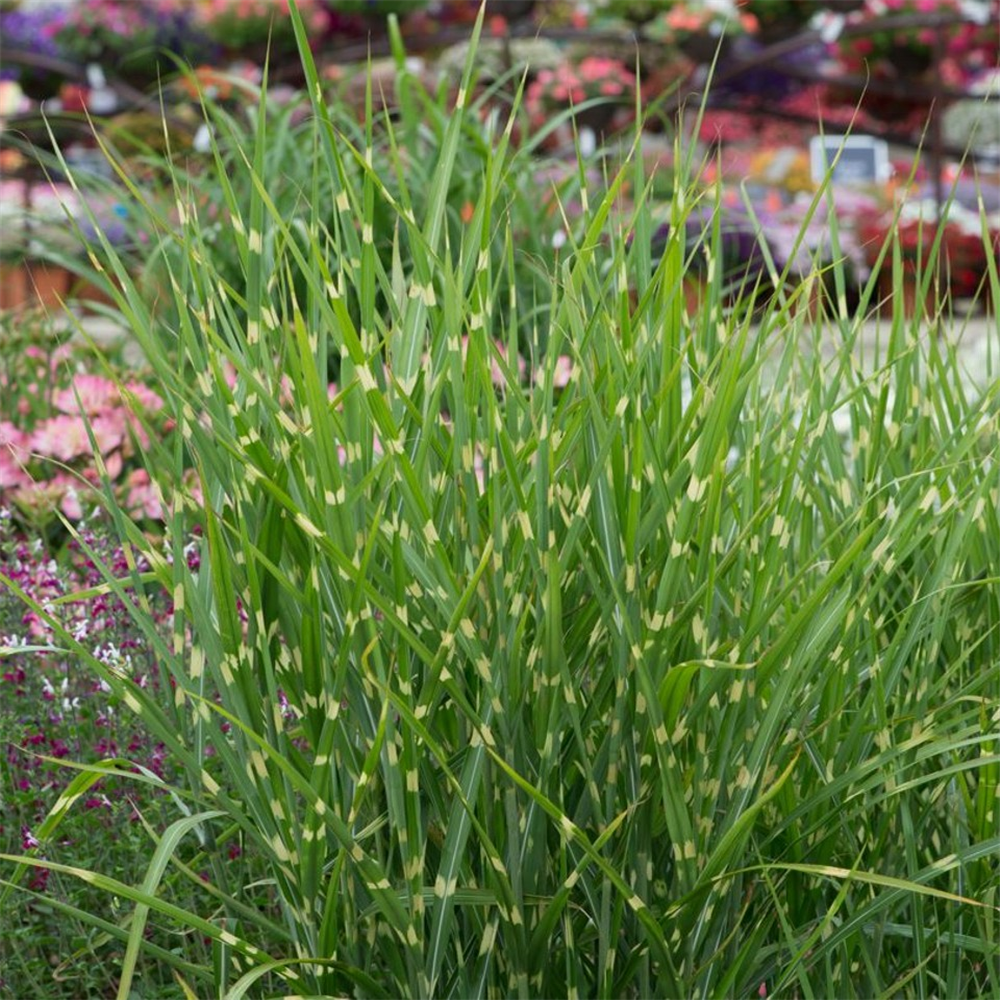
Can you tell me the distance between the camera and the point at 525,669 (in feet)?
3.93

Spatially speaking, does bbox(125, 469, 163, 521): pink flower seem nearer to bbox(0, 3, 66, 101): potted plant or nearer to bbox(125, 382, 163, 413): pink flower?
bbox(125, 382, 163, 413): pink flower

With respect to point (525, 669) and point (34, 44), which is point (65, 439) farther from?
point (34, 44)

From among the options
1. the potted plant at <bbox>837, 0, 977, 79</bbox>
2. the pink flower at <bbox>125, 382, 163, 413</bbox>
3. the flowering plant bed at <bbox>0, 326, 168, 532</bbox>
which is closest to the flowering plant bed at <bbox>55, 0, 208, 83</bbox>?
the potted plant at <bbox>837, 0, 977, 79</bbox>

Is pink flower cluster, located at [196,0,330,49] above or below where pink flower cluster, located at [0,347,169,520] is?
below

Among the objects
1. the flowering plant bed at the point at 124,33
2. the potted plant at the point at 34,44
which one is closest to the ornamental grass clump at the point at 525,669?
the flowering plant bed at the point at 124,33

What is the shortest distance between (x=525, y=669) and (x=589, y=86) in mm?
7862

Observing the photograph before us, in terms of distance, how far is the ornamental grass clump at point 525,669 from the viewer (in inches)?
45.2

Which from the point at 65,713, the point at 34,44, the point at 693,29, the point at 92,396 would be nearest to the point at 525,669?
the point at 65,713

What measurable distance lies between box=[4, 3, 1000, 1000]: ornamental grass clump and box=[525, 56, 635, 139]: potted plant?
289 inches

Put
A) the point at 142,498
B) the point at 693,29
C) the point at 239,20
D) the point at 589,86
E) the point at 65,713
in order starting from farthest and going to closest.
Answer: the point at 239,20 → the point at 589,86 → the point at 693,29 → the point at 142,498 → the point at 65,713

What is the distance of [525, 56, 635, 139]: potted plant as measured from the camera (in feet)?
28.2

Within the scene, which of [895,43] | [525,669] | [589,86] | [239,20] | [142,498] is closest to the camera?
[525,669]

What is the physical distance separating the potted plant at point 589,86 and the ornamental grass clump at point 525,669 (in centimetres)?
734

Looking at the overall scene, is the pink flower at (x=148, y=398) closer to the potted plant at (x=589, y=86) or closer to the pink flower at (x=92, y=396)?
the pink flower at (x=92, y=396)
